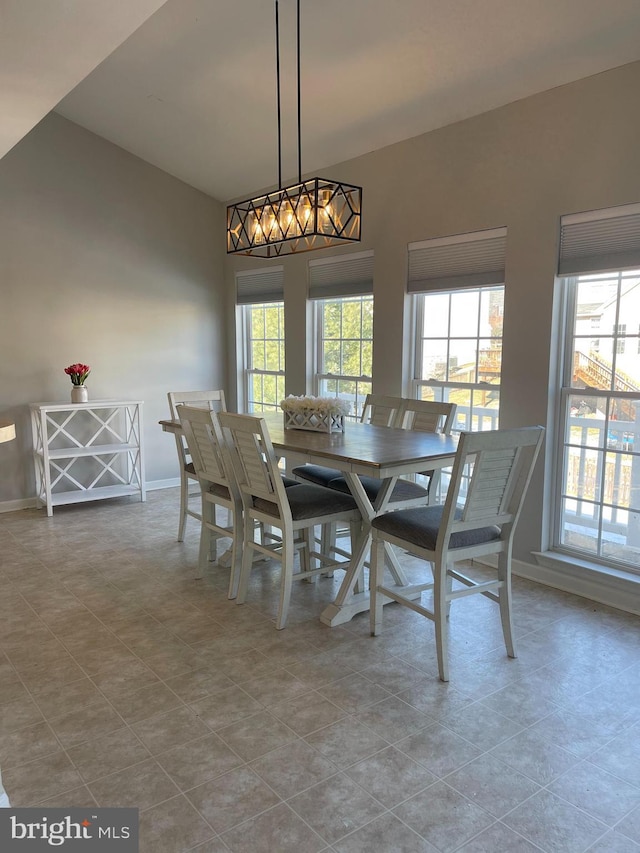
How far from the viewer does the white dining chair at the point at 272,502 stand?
295 cm

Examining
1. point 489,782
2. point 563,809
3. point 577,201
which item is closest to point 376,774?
point 489,782

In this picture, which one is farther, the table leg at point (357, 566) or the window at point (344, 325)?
the window at point (344, 325)

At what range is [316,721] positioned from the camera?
2.28 metres

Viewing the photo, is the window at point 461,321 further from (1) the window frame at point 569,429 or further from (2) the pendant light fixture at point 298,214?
(2) the pendant light fixture at point 298,214

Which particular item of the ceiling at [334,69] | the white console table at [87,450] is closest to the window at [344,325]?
the ceiling at [334,69]

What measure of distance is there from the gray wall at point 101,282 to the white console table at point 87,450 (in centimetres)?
18

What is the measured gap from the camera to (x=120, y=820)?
1.81m

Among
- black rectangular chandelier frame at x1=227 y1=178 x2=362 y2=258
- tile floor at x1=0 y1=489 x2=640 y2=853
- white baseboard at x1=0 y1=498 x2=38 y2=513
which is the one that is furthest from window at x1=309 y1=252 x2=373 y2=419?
white baseboard at x1=0 y1=498 x2=38 y2=513

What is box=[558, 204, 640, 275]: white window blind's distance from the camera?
305 centimetres

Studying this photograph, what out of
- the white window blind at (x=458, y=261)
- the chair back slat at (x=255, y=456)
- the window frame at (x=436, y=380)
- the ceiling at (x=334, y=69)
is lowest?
the chair back slat at (x=255, y=456)

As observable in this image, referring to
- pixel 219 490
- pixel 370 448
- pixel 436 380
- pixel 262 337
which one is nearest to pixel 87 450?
pixel 262 337

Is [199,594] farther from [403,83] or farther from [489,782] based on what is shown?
[403,83]

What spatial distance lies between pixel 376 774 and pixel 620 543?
1.99 m

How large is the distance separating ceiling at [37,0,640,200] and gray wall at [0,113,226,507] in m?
0.44
